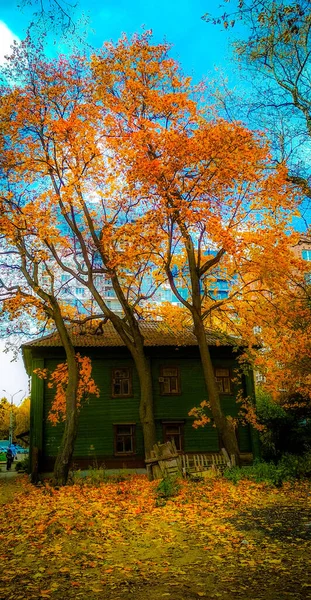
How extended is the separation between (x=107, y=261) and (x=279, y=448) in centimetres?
1511

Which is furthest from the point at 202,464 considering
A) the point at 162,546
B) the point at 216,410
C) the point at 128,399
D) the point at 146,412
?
the point at 128,399

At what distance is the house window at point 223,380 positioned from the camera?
28.8 meters

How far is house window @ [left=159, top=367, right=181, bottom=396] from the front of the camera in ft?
92.3

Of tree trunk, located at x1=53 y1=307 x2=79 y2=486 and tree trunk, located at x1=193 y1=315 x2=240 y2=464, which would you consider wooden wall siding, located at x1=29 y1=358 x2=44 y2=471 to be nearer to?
tree trunk, located at x1=53 y1=307 x2=79 y2=486

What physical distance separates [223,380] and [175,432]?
4423mm

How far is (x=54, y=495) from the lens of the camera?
47.8 feet

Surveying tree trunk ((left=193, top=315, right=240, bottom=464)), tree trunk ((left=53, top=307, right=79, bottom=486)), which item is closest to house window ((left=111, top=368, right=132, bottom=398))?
tree trunk ((left=53, top=307, right=79, bottom=486))

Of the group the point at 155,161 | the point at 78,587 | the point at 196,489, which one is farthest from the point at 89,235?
the point at 78,587

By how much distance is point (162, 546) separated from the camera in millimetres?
7582

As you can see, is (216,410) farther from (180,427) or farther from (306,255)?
(306,255)

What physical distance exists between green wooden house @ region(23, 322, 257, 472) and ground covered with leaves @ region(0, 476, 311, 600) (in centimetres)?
1364

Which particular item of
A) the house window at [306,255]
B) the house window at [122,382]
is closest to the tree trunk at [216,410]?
the house window at [122,382]

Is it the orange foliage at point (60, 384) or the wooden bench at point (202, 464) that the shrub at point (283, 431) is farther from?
the orange foliage at point (60, 384)

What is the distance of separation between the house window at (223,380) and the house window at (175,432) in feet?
11.1
